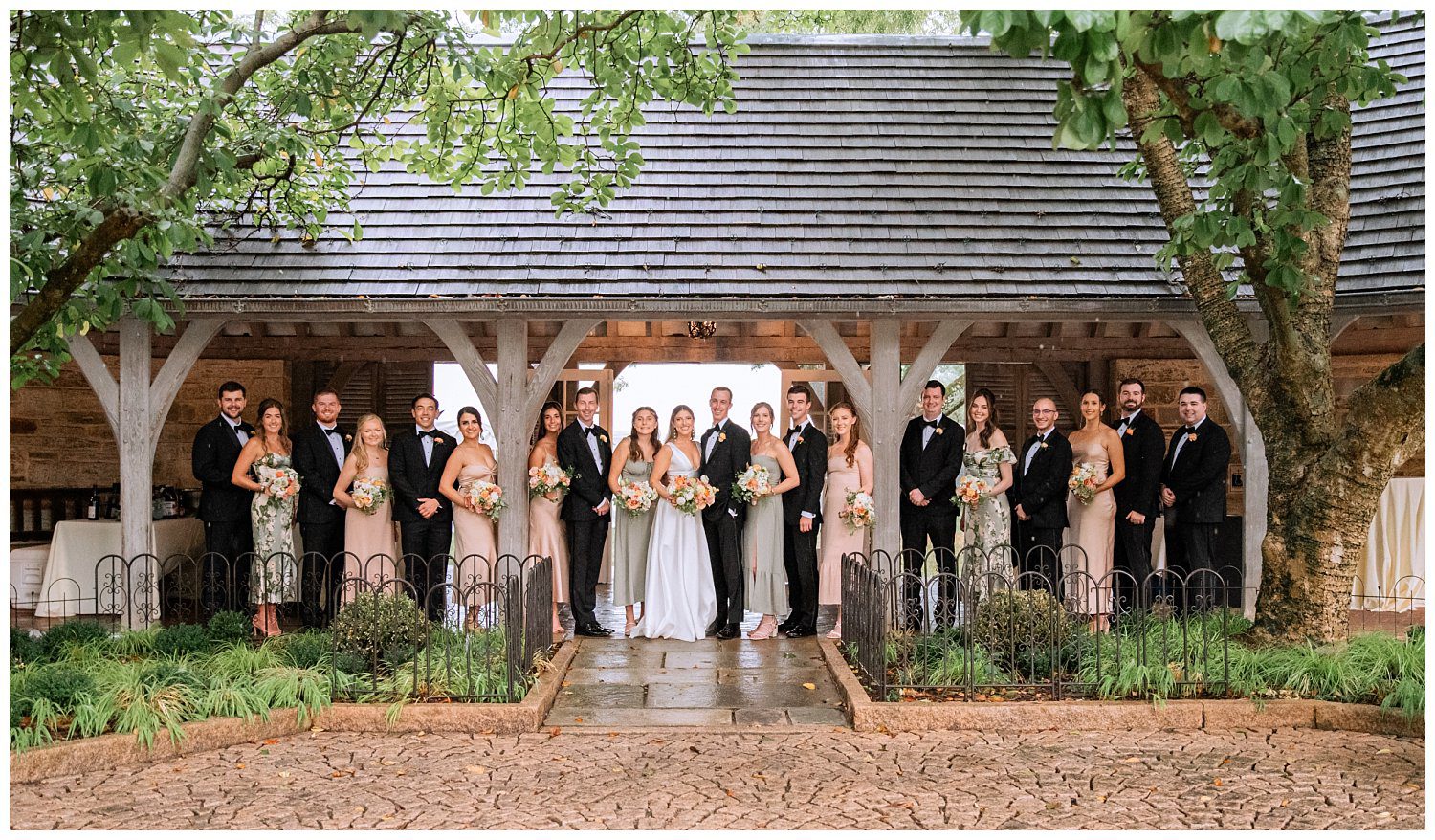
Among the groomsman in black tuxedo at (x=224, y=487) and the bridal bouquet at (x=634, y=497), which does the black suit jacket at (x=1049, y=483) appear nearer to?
the bridal bouquet at (x=634, y=497)

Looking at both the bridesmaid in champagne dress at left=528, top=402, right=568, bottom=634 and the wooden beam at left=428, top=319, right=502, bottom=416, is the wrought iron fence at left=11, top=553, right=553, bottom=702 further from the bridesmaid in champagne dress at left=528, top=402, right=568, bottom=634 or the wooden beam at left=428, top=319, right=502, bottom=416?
the wooden beam at left=428, top=319, right=502, bottom=416

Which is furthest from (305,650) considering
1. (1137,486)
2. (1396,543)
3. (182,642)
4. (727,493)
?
(1396,543)

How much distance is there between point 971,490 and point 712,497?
1.94 m

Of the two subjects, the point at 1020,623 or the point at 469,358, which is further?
the point at 469,358

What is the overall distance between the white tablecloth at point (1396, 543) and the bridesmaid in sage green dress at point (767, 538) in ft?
16.9

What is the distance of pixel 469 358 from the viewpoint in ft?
31.3

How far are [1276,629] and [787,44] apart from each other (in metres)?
7.19

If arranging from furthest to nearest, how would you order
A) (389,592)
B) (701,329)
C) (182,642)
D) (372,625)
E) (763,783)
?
(701,329) → (389,592) → (182,642) → (372,625) → (763,783)

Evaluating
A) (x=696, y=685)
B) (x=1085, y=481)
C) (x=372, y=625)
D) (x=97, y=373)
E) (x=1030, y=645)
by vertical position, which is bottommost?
(x=696, y=685)

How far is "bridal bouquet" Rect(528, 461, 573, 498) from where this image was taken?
9.31 meters

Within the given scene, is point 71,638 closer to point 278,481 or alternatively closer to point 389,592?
point 278,481

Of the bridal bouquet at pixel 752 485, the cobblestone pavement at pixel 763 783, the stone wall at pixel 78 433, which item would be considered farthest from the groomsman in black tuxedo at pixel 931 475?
the stone wall at pixel 78 433

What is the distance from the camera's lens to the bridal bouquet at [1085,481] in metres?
9.25

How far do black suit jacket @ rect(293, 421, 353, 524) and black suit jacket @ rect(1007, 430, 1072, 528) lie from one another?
532 centimetres
